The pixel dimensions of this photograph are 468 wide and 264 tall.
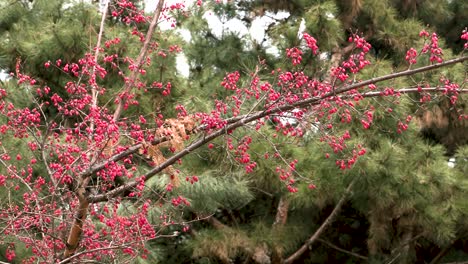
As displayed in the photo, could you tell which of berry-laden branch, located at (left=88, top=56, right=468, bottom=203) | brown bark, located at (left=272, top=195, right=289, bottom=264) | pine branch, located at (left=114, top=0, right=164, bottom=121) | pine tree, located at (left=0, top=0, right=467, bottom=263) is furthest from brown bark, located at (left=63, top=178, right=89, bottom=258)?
brown bark, located at (left=272, top=195, right=289, bottom=264)

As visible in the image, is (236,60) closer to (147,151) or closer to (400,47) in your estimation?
(400,47)

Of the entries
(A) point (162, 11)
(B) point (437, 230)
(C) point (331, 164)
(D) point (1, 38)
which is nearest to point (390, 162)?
(C) point (331, 164)

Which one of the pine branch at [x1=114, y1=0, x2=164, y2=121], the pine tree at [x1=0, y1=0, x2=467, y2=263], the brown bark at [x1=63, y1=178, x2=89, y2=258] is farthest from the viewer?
the pine tree at [x1=0, y1=0, x2=467, y2=263]

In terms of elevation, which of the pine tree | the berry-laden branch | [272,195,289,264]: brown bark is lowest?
[272,195,289,264]: brown bark

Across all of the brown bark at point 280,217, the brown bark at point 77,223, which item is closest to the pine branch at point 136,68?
the brown bark at point 77,223

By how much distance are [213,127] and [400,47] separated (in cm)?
489

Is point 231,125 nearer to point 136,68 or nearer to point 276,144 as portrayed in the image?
point 136,68

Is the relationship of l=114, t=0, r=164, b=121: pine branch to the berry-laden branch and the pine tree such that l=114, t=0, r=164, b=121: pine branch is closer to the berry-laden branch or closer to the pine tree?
the berry-laden branch

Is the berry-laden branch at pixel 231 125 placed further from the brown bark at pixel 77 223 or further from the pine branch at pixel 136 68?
the pine branch at pixel 136 68

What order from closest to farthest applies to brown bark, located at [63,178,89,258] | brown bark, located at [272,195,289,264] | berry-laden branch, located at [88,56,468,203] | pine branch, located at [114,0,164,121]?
berry-laden branch, located at [88,56,468,203] → brown bark, located at [63,178,89,258] → pine branch, located at [114,0,164,121] → brown bark, located at [272,195,289,264]

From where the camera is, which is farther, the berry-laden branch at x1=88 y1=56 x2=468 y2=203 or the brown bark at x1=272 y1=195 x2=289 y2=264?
the brown bark at x1=272 y1=195 x2=289 y2=264

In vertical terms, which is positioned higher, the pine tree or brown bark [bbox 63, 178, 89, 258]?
brown bark [bbox 63, 178, 89, 258]

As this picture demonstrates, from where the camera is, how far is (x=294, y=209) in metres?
8.06

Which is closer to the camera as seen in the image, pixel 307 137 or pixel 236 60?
pixel 307 137
